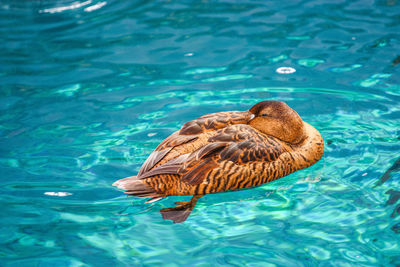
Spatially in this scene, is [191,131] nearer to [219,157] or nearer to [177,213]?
[219,157]

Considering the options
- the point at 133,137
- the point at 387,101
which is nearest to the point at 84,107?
the point at 133,137

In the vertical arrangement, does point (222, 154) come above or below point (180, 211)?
above

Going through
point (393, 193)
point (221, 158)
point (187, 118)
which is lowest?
point (393, 193)

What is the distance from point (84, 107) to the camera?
6316 millimetres

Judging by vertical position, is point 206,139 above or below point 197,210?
above

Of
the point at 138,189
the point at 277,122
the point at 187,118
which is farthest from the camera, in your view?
the point at 187,118

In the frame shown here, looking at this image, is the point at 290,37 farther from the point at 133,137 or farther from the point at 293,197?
the point at 293,197

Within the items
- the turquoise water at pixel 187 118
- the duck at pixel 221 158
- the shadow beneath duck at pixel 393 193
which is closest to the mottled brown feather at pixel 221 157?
the duck at pixel 221 158

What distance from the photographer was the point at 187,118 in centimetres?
580

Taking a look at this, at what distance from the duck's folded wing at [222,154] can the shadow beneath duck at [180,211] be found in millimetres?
191

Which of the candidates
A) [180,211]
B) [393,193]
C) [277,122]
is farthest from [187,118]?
[393,193]

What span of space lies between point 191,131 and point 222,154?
45 cm

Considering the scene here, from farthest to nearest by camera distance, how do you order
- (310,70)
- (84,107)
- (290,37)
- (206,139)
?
(290,37) < (310,70) < (84,107) < (206,139)

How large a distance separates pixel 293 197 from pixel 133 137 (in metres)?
2.08
